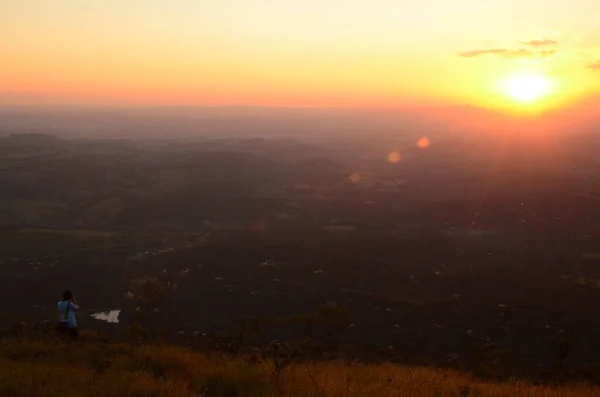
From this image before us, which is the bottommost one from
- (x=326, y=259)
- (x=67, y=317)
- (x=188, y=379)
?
(x=326, y=259)

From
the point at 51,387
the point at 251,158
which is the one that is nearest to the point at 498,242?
the point at 51,387

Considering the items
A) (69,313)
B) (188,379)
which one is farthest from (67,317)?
(188,379)

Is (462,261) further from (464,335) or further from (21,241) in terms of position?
(21,241)

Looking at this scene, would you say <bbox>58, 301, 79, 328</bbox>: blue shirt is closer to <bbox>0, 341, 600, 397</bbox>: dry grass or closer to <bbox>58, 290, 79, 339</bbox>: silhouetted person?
<bbox>58, 290, 79, 339</bbox>: silhouetted person

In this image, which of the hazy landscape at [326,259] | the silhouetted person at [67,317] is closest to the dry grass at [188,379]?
the silhouetted person at [67,317]

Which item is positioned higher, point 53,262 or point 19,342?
point 19,342

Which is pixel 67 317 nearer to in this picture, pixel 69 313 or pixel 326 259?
pixel 69 313
